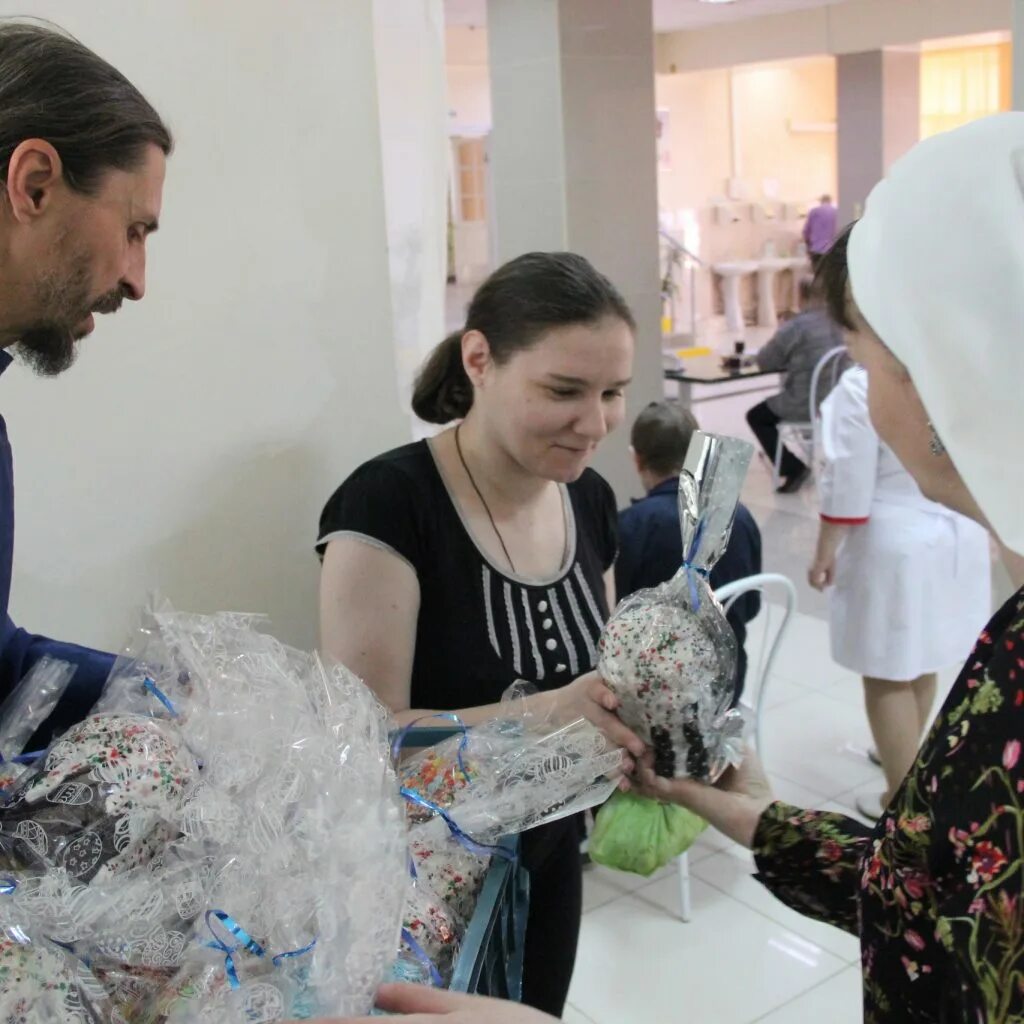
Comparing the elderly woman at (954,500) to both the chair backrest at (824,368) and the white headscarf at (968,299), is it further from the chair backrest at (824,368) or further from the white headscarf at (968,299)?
the chair backrest at (824,368)

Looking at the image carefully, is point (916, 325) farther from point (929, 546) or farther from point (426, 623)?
point (929, 546)

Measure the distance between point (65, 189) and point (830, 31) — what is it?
1157 centimetres

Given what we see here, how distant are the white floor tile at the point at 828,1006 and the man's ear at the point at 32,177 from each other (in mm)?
2173

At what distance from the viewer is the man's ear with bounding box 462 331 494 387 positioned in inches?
65.9

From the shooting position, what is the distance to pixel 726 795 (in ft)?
4.51

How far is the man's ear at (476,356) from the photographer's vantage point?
1673 millimetres

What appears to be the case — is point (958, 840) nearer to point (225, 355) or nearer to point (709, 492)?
point (709, 492)

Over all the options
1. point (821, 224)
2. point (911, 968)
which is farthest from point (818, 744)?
point (821, 224)

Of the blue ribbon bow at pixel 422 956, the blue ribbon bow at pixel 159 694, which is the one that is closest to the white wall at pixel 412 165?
the blue ribbon bow at pixel 159 694

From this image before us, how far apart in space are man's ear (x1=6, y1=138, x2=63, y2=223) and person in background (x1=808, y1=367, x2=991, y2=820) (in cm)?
231

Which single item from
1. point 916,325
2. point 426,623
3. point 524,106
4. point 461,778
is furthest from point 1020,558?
point 524,106

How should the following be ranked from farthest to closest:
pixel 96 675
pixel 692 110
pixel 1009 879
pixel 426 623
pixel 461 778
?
pixel 692 110, pixel 426 623, pixel 96 675, pixel 461 778, pixel 1009 879

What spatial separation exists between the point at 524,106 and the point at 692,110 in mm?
8810

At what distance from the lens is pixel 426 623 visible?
156 centimetres
